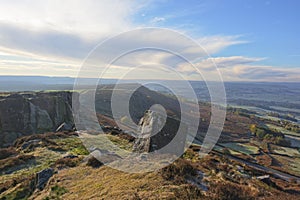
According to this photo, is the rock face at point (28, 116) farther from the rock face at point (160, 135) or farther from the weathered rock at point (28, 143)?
the rock face at point (160, 135)

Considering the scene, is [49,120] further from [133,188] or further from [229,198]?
[229,198]

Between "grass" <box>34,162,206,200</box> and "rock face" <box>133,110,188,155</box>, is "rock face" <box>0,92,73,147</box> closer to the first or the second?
"rock face" <box>133,110,188,155</box>

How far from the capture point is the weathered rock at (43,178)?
44.7 ft

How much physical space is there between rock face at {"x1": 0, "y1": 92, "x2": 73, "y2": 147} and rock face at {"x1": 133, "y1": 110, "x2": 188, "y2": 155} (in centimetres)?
2296

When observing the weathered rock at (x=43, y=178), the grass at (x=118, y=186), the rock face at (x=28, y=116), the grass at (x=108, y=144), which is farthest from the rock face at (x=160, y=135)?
the rock face at (x=28, y=116)

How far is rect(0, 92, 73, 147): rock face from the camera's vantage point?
3453cm

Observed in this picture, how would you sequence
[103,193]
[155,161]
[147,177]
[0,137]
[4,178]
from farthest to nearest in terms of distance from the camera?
[0,137] < [4,178] < [155,161] < [147,177] < [103,193]

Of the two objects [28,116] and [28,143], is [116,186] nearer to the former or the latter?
[28,143]

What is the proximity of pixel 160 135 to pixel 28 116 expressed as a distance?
28.5 m

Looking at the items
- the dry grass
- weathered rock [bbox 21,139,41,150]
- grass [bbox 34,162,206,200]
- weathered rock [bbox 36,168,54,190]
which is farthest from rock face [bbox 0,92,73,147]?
grass [bbox 34,162,206,200]

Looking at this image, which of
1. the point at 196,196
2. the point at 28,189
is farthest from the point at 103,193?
the point at 28,189

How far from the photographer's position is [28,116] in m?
37.8

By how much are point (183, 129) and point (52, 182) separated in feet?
36.2

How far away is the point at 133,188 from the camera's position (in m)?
11.1
